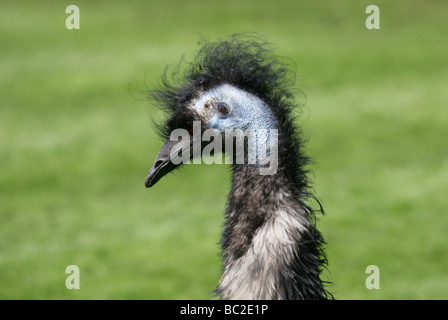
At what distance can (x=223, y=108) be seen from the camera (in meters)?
3.54

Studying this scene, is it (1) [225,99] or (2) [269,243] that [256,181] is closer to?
(2) [269,243]

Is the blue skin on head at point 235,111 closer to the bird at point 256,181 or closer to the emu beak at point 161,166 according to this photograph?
the bird at point 256,181

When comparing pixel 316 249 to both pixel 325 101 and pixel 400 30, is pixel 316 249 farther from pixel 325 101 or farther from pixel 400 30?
pixel 400 30

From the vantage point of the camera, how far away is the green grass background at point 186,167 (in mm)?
7066

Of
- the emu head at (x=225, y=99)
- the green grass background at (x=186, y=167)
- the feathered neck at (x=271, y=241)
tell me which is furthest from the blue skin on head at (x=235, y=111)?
the green grass background at (x=186, y=167)

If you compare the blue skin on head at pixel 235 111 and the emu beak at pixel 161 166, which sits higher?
the blue skin on head at pixel 235 111

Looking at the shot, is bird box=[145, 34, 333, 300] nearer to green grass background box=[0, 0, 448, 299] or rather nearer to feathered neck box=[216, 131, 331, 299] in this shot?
feathered neck box=[216, 131, 331, 299]

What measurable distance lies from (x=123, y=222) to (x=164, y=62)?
14.4 feet

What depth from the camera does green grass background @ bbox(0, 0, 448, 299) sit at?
278 inches

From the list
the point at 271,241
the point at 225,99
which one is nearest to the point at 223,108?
the point at 225,99

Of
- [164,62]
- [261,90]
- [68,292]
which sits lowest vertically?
[68,292]

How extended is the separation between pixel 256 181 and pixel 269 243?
28cm
